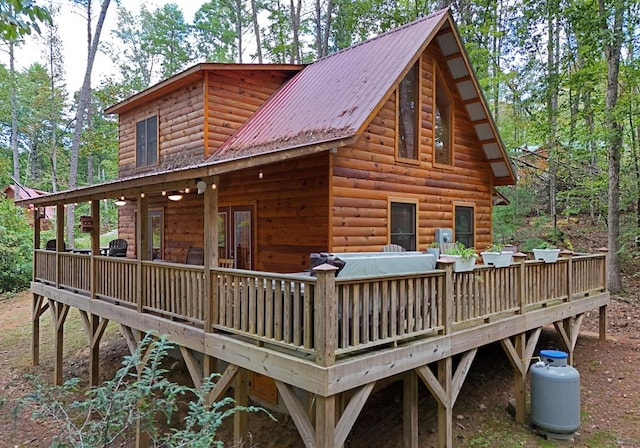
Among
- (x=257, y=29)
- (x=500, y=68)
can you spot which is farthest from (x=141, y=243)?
(x=257, y=29)

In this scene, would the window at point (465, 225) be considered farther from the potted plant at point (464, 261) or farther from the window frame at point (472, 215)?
the potted plant at point (464, 261)

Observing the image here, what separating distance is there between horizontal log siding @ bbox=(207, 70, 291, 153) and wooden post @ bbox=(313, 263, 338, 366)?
6.70 meters

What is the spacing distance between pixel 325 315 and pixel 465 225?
681 cm

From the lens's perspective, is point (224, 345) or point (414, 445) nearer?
point (224, 345)

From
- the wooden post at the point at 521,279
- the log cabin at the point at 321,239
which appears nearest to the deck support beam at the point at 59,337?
the log cabin at the point at 321,239

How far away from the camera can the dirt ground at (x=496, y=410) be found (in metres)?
6.47

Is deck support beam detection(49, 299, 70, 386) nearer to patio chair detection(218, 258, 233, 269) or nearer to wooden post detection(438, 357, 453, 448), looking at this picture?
patio chair detection(218, 258, 233, 269)

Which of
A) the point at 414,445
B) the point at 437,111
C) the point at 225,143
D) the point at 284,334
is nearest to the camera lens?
the point at 284,334

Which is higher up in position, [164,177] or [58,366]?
[164,177]

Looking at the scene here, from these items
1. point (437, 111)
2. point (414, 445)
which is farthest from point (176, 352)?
point (437, 111)

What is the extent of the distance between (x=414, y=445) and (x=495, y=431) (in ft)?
4.87

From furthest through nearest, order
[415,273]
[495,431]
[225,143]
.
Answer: [225,143] < [495,431] < [415,273]

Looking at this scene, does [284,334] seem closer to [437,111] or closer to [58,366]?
[437,111]

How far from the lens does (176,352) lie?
10.6 metres
